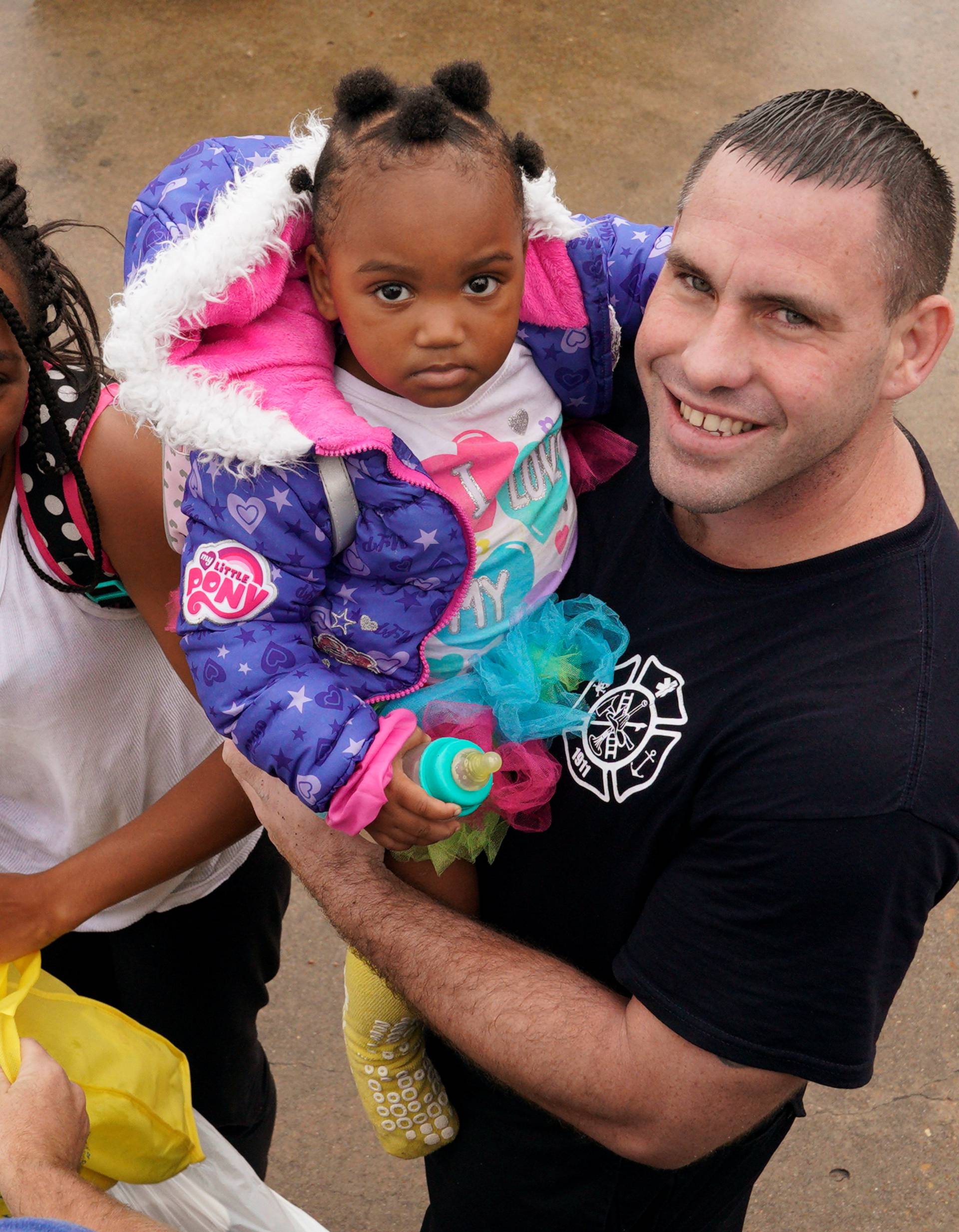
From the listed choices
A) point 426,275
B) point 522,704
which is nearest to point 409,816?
point 522,704

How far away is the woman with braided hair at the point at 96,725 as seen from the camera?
173 cm

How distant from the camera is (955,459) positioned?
421cm

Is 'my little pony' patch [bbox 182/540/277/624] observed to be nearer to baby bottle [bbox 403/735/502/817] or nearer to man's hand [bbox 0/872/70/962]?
baby bottle [bbox 403/735/502/817]

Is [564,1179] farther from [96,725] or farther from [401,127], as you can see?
[401,127]

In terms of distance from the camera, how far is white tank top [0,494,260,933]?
70.7 inches

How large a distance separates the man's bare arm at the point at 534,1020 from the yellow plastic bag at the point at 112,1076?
1.25 ft

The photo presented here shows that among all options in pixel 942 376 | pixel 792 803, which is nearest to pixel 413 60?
pixel 942 376

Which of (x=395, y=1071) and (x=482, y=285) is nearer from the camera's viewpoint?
(x=482, y=285)

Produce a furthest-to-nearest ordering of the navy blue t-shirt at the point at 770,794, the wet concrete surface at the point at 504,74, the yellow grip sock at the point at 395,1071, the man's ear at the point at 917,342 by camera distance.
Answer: the wet concrete surface at the point at 504,74 < the yellow grip sock at the point at 395,1071 < the man's ear at the point at 917,342 < the navy blue t-shirt at the point at 770,794

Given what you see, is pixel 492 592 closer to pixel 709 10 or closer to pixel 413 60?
pixel 413 60

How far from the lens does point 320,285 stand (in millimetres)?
1757

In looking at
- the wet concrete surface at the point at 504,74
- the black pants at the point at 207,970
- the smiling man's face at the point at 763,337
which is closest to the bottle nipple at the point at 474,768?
the smiling man's face at the point at 763,337

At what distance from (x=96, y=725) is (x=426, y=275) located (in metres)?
0.88

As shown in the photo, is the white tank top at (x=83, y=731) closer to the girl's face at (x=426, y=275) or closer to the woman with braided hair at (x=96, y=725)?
the woman with braided hair at (x=96, y=725)
